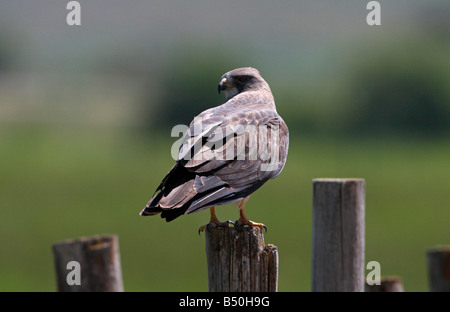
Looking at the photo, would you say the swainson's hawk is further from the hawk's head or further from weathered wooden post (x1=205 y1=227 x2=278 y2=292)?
the hawk's head

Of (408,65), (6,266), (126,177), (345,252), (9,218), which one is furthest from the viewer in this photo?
(408,65)

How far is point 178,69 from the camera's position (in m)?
71.5

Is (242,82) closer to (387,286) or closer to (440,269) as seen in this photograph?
(387,286)

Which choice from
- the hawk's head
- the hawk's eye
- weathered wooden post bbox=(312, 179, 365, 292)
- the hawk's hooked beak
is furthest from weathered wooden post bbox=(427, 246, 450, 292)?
the hawk's hooked beak

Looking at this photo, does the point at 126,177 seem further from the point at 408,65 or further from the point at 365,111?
the point at 408,65

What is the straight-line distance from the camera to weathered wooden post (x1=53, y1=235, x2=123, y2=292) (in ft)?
23.0

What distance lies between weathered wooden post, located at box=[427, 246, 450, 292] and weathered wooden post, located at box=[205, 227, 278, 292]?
3738 mm

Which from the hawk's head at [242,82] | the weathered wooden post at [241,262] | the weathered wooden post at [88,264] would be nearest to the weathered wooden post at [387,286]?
the hawk's head at [242,82]

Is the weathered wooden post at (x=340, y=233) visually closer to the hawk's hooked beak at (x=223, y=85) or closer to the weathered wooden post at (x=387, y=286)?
the weathered wooden post at (x=387, y=286)

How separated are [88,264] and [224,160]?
2.61 meters

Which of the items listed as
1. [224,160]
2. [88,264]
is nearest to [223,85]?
[224,160]

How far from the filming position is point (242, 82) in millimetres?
6824
